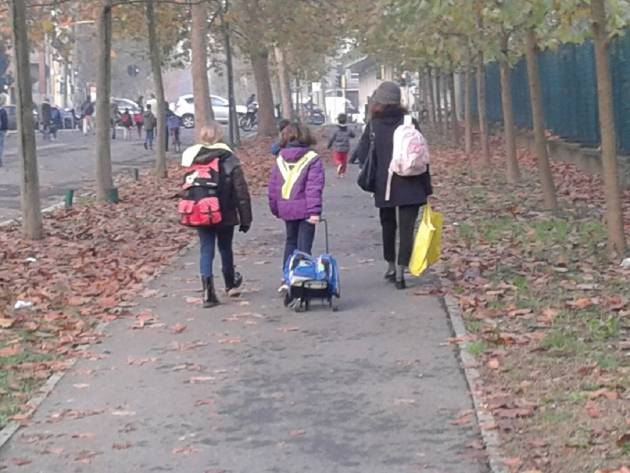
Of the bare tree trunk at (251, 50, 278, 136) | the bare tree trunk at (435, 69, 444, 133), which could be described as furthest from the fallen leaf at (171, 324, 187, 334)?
the bare tree trunk at (251, 50, 278, 136)

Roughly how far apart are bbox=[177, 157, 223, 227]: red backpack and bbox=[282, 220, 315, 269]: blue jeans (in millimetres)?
640

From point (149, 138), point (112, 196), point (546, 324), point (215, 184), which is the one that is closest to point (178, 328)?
point (215, 184)

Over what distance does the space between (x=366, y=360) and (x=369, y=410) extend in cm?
136

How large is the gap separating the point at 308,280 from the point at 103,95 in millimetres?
10969

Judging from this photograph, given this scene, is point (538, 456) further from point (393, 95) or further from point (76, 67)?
point (76, 67)

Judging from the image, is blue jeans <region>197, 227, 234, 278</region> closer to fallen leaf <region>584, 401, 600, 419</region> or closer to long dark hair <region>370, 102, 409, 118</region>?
long dark hair <region>370, 102, 409, 118</region>

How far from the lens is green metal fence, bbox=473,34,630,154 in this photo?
71.9 feet

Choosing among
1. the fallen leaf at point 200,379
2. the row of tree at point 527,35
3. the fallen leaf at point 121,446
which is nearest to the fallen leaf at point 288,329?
the fallen leaf at point 200,379

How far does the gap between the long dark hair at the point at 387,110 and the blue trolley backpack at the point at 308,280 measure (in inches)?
60.8

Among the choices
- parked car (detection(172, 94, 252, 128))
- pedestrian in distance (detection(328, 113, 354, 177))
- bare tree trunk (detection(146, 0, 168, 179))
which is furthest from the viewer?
parked car (detection(172, 94, 252, 128))

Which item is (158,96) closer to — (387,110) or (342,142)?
(342,142)

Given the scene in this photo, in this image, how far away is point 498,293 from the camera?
38.0ft

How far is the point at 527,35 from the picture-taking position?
714 inches

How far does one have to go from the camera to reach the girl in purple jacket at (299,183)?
11.7m
